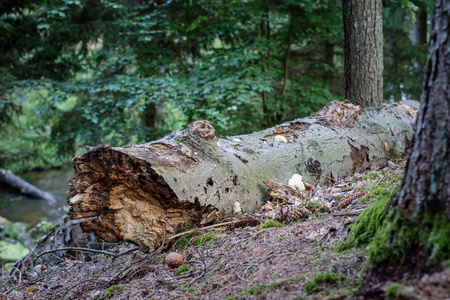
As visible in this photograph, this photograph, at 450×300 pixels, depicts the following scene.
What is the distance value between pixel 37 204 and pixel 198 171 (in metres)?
11.7

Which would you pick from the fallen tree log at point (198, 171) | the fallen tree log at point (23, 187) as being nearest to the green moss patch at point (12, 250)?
the fallen tree log at point (23, 187)

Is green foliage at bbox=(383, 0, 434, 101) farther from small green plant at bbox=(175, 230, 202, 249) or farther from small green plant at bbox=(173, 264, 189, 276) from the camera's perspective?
small green plant at bbox=(173, 264, 189, 276)

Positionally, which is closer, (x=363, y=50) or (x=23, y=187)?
(x=363, y=50)

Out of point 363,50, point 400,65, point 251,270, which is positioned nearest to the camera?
point 251,270

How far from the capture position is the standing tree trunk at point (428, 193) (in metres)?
1.33

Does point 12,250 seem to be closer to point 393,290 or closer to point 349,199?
point 349,199

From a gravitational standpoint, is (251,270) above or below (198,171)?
below

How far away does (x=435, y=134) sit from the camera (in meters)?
1.35

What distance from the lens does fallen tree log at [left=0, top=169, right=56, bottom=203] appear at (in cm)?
1304

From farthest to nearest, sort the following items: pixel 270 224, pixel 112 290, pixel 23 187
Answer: pixel 23 187
pixel 270 224
pixel 112 290

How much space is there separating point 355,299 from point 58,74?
931cm

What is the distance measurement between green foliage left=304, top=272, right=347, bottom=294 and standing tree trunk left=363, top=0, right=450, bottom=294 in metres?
0.19

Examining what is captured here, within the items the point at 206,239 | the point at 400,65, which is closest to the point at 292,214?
the point at 206,239

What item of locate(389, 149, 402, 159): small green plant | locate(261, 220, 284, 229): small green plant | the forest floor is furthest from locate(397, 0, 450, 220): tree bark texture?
locate(389, 149, 402, 159): small green plant
